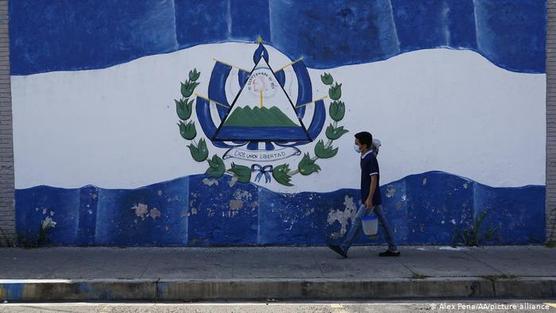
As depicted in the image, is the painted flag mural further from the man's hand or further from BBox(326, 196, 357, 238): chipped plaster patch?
the man's hand

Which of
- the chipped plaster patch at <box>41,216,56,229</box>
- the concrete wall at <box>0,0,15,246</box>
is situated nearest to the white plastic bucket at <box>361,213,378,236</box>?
the chipped plaster patch at <box>41,216,56,229</box>

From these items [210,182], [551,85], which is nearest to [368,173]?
[210,182]

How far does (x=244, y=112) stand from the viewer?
379 inches

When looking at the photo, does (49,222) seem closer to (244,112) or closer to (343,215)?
(244,112)

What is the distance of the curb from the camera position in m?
7.36

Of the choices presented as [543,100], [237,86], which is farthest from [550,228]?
[237,86]

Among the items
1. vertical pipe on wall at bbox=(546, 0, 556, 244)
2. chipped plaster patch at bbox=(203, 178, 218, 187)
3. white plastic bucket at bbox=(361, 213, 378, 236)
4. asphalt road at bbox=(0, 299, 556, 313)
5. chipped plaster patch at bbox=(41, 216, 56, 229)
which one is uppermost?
vertical pipe on wall at bbox=(546, 0, 556, 244)

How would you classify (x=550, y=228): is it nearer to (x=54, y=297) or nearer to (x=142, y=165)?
(x=142, y=165)

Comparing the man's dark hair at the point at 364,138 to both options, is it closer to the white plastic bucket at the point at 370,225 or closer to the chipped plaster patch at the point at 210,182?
the white plastic bucket at the point at 370,225

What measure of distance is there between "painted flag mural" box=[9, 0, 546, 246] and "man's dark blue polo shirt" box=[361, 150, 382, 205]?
0.81 meters

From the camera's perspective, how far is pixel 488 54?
9.70 meters

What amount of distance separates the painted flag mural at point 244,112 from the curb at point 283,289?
225cm

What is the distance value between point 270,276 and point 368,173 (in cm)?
209

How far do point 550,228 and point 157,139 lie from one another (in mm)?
6084
